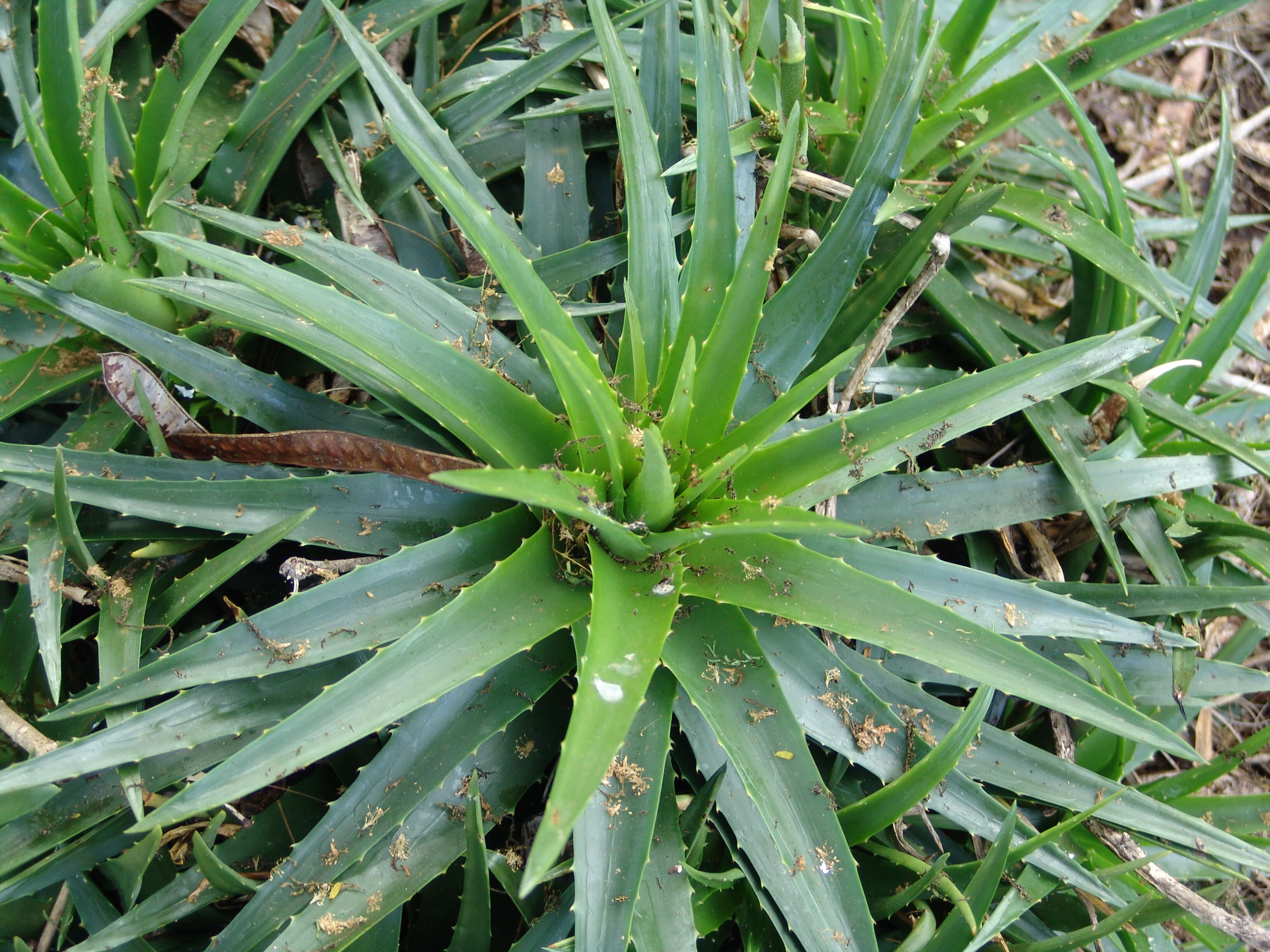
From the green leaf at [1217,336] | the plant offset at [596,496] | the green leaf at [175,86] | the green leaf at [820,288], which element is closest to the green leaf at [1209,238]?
the plant offset at [596,496]

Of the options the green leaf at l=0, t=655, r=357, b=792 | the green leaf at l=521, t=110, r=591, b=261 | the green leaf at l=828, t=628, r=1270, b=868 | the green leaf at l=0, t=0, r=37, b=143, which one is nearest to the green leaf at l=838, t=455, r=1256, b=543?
the green leaf at l=828, t=628, r=1270, b=868

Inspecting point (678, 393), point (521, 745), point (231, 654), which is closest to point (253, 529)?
point (231, 654)

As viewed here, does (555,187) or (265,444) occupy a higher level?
(555,187)

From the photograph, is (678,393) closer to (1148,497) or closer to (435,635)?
(435,635)

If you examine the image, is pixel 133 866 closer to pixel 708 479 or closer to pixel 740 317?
pixel 708 479

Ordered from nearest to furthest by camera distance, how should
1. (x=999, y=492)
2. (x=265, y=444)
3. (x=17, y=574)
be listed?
(x=265, y=444) < (x=17, y=574) < (x=999, y=492)

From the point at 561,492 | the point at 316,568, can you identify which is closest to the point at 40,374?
the point at 316,568

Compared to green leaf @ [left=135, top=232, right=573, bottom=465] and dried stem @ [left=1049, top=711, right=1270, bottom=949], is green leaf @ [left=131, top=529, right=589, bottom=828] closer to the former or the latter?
green leaf @ [left=135, top=232, right=573, bottom=465]
